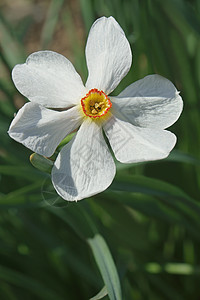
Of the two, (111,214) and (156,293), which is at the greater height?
(111,214)

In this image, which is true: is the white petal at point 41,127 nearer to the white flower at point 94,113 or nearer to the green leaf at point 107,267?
the white flower at point 94,113

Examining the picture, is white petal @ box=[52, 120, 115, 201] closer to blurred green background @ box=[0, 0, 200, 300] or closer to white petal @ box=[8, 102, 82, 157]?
white petal @ box=[8, 102, 82, 157]

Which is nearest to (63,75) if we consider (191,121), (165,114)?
(165,114)

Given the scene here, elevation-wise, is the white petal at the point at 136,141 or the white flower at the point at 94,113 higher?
the white flower at the point at 94,113

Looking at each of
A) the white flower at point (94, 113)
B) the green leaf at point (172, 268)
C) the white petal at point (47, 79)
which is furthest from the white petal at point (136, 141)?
the green leaf at point (172, 268)

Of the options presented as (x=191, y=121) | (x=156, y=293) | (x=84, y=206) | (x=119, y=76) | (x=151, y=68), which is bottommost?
(x=156, y=293)

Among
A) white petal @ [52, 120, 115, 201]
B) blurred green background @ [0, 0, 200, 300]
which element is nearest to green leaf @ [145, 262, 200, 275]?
blurred green background @ [0, 0, 200, 300]

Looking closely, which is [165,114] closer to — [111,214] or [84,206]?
[84,206]

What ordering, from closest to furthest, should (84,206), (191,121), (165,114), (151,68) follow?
(165,114), (84,206), (151,68), (191,121)
